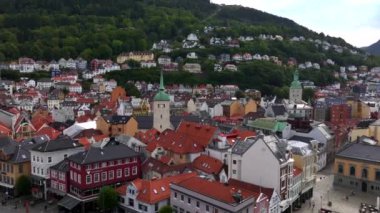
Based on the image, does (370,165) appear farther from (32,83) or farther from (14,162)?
(32,83)

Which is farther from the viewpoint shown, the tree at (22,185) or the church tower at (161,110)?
the church tower at (161,110)

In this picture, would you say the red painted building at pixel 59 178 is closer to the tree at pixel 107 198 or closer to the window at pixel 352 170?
the tree at pixel 107 198

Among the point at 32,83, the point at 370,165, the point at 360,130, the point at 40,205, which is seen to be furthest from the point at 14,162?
the point at 32,83

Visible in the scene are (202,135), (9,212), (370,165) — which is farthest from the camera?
(202,135)

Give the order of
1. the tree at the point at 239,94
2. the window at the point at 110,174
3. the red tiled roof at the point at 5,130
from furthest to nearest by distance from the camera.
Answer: the tree at the point at 239,94, the red tiled roof at the point at 5,130, the window at the point at 110,174

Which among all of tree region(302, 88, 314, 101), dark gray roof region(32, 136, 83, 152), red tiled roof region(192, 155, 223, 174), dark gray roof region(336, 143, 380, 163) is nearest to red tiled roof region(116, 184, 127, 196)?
red tiled roof region(192, 155, 223, 174)

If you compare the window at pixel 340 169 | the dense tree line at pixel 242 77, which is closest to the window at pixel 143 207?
the window at pixel 340 169

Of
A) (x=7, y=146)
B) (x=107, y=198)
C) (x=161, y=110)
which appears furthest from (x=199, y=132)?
(x=7, y=146)
